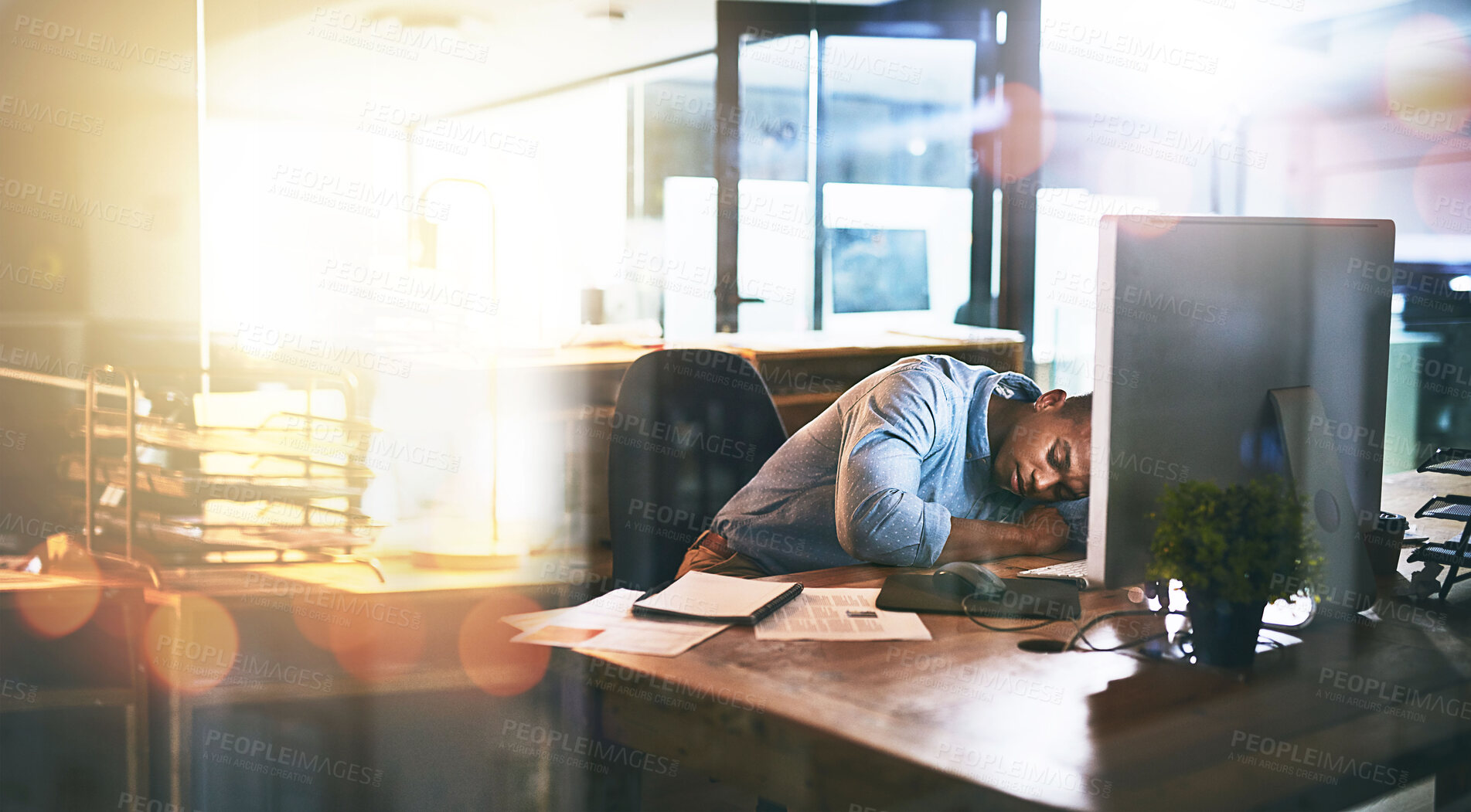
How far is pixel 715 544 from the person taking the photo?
2.11 m

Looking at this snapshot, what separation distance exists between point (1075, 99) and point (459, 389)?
10.3 ft

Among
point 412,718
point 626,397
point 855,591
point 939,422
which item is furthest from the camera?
point 412,718

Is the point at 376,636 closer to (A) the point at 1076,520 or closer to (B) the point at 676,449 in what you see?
(B) the point at 676,449

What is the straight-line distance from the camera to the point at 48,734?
2.54m

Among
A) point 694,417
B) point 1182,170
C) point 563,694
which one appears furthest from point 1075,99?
point 563,694

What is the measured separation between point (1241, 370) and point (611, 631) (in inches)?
34.2

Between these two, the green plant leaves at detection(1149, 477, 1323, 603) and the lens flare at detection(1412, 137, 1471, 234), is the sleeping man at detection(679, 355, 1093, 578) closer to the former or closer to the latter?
the green plant leaves at detection(1149, 477, 1323, 603)

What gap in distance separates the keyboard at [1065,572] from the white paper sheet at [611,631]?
1.78 ft

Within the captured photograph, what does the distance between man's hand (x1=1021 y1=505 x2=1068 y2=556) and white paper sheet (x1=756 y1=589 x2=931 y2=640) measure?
1.56 ft

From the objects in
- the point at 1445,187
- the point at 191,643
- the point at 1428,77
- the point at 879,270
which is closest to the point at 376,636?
the point at 191,643

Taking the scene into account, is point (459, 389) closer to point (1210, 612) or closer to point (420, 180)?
point (420, 180)

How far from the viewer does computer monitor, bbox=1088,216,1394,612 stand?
1.18 metres

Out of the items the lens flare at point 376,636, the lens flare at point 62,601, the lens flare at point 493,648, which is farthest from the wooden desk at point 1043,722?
the lens flare at point 376,636

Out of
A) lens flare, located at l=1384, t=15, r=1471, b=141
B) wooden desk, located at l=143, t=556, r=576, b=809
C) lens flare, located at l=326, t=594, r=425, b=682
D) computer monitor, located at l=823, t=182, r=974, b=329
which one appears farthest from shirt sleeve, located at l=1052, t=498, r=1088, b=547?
computer monitor, located at l=823, t=182, r=974, b=329
